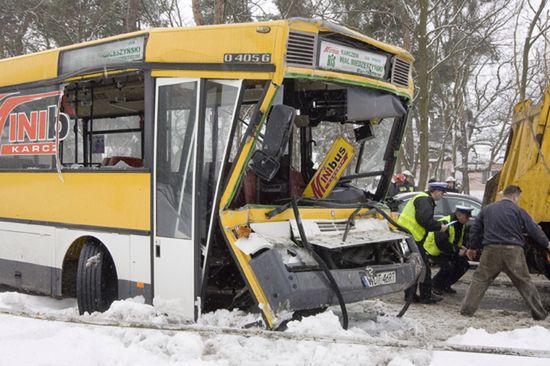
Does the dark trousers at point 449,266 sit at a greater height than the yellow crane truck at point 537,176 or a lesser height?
lesser

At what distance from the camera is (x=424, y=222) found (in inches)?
339

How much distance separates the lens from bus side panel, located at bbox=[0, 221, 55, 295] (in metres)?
7.35

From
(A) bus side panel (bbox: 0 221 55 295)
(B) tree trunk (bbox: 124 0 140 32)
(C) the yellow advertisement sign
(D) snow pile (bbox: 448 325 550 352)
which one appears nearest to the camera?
(D) snow pile (bbox: 448 325 550 352)

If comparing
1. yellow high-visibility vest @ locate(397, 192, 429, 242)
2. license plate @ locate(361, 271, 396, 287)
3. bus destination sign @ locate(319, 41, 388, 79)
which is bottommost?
license plate @ locate(361, 271, 396, 287)

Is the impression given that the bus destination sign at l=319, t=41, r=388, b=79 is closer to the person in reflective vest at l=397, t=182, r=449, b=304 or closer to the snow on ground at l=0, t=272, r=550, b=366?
the snow on ground at l=0, t=272, r=550, b=366

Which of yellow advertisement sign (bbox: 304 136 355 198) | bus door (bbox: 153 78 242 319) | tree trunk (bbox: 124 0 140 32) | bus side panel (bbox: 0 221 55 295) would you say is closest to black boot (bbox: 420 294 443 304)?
yellow advertisement sign (bbox: 304 136 355 198)

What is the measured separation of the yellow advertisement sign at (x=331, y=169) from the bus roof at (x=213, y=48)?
1198 mm

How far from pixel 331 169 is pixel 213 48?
2092mm

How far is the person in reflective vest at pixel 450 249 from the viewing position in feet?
29.9

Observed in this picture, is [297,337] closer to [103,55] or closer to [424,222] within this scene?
[103,55]

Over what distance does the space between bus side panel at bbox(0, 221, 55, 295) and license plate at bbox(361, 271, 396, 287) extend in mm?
3722

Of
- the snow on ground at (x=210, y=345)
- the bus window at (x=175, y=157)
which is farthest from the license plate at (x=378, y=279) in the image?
the bus window at (x=175, y=157)

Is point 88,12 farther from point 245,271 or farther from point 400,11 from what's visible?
point 245,271

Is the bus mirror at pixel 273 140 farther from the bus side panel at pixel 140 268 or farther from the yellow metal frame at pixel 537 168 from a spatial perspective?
the yellow metal frame at pixel 537 168
